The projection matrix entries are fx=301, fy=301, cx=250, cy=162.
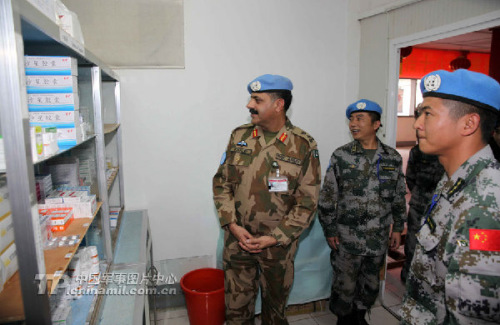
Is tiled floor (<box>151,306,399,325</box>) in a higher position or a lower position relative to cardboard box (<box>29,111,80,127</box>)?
lower

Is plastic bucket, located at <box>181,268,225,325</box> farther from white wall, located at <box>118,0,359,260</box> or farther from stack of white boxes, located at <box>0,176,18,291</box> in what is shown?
stack of white boxes, located at <box>0,176,18,291</box>

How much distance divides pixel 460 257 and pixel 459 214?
0.47ft

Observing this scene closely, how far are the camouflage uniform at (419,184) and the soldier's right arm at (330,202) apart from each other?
1024 millimetres

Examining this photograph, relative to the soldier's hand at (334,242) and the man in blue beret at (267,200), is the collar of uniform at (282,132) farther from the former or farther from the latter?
the soldier's hand at (334,242)

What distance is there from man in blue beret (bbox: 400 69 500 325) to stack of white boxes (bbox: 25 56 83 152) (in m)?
1.41

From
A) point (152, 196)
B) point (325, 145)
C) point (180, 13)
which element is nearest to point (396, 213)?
point (325, 145)

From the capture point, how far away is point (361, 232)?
232cm

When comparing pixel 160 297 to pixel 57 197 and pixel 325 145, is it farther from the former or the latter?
pixel 325 145

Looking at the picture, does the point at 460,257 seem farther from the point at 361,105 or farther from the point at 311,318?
the point at 311,318

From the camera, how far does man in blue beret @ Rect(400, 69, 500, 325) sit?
0.93 metres

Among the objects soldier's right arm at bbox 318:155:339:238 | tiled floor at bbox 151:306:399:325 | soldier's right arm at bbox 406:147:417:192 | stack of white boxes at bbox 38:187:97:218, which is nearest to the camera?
stack of white boxes at bbox 38:187:97:218

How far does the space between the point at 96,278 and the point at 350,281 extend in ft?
6.01

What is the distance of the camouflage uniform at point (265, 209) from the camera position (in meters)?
2.05

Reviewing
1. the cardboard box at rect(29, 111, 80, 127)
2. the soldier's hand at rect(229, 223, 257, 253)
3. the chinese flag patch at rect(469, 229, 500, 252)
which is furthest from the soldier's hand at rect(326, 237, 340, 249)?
the cardboard box at rect(29, 111, 80, 127)
